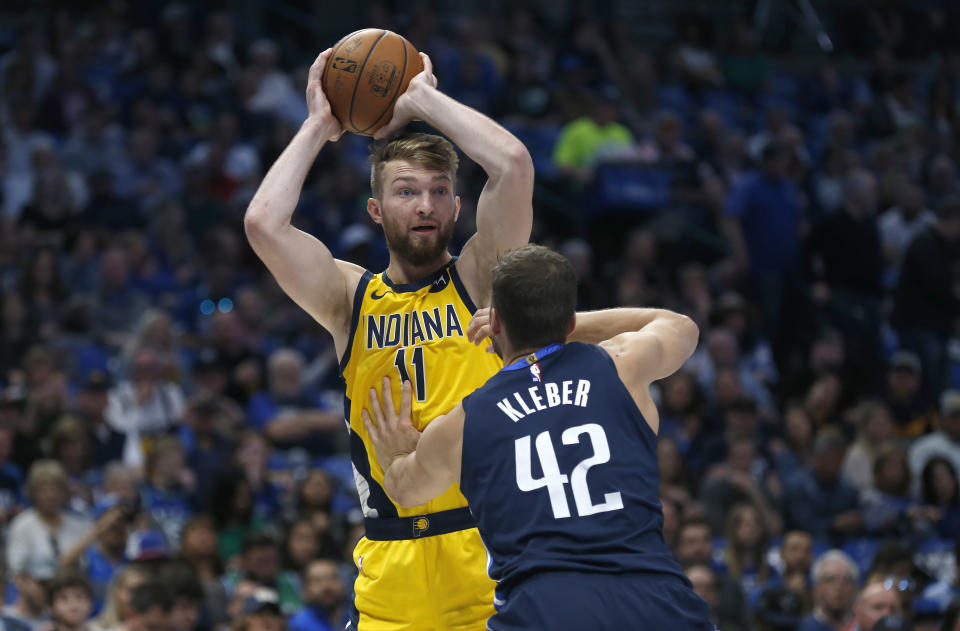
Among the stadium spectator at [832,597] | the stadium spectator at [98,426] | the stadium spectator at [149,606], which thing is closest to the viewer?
the stadium spectator at [149,606]

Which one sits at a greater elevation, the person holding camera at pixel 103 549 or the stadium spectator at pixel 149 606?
the person holding camera at pixel 103 549

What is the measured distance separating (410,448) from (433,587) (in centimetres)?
57

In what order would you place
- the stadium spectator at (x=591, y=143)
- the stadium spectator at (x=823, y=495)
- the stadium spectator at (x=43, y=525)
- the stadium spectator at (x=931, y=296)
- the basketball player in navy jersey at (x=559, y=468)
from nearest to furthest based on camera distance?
1. the basketball player in navy jersey at (x=559, y=468)
2. the stadium spectator at (x=43, y=525)
3. the stadium spectator at (x=823, y=495)
4. the stadium spectator at (x=931, y=296)
5. the stadium spectator at (x=591, y=143)

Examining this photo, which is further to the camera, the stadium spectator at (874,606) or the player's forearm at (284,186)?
the stadium spectator at (874,606)

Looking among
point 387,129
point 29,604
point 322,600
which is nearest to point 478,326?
point 387,129

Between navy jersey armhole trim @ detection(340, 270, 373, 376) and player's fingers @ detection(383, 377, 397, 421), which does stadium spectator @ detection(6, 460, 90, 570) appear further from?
player's fingers @ detection(383, 377, 397, 421)

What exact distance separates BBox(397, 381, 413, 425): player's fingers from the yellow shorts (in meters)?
0.50

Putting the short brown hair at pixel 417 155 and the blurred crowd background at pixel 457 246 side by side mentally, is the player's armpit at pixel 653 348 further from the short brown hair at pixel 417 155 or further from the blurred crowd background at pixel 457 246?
the blurred crowd background at pixel 457 246

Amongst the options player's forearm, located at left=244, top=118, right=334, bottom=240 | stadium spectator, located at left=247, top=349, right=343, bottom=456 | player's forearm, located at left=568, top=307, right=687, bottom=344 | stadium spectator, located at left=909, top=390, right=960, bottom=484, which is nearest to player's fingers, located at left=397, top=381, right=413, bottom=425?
player's forearm, located at left=568, top=307, right=687, bottom=344

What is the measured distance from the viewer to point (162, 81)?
1541cm

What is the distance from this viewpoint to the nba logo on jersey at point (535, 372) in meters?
4.22

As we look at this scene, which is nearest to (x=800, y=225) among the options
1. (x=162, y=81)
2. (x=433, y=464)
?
(x=162, y=81)

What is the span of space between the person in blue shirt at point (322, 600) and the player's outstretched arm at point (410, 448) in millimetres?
4195

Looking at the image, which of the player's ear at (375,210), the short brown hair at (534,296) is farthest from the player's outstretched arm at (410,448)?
the player's ear at (375,210)
